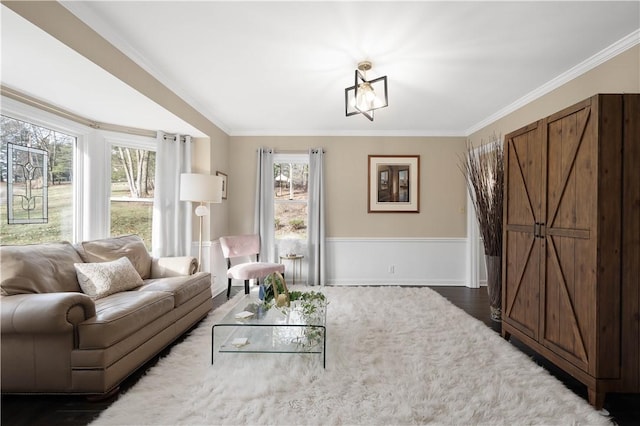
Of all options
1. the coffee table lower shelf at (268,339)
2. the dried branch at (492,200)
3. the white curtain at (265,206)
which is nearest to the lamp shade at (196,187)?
the white curtain at (265,206)

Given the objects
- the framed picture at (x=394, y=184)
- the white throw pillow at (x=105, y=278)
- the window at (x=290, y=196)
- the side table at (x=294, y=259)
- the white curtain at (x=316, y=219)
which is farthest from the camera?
the window at (x=290, y=196)

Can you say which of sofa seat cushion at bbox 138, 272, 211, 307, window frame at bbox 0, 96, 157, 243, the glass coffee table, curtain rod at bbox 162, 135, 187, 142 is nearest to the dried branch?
the glass coffee table

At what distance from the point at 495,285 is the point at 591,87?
1.99 m

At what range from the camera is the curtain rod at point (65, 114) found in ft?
8.39

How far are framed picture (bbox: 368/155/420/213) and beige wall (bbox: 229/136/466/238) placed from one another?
8cm

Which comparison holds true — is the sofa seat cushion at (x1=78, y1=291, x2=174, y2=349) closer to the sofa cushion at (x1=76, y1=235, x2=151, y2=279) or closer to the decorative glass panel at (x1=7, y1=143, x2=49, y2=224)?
the sofa cushion at (x1=76, y1=235, x2=151, y2=279)

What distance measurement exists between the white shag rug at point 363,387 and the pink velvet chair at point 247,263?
1.12 metres

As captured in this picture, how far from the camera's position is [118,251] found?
294 centimetres

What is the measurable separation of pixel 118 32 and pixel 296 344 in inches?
103

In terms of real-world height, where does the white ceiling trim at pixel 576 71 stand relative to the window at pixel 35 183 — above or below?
above

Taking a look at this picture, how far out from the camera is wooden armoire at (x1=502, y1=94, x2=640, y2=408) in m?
A: 1.78

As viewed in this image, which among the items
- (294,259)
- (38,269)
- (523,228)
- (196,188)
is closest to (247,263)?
(294,259)

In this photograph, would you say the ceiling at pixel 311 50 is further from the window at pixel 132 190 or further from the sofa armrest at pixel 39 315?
the sofa armrest at pixel 39 315

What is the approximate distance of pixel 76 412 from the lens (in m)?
1.72
